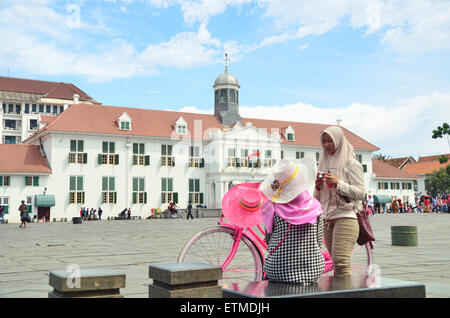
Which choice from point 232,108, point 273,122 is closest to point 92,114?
point 232,108

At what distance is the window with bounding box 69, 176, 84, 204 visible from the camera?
44.3m

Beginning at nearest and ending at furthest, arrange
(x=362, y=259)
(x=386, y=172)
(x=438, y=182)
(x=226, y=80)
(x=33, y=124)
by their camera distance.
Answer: (x=362, y=259)
(x=226, y=80)
(x=386, y=172)
(x=438, y=182)
(x=33, y=124)

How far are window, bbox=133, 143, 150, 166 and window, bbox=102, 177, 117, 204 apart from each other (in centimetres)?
300

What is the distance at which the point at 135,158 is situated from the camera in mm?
47625

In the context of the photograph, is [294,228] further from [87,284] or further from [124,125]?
[124,125]

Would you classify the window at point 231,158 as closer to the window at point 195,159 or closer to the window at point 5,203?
the window at point 195,159

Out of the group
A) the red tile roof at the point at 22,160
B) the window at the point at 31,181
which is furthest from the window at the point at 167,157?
the window at the point at 31,181

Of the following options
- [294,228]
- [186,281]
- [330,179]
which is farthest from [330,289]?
[330,179]

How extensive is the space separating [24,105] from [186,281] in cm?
9003

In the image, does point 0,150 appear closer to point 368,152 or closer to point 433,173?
point 368,152

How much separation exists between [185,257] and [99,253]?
7.07 m

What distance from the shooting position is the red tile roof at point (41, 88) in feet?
287

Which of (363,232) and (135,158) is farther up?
(135,158)
